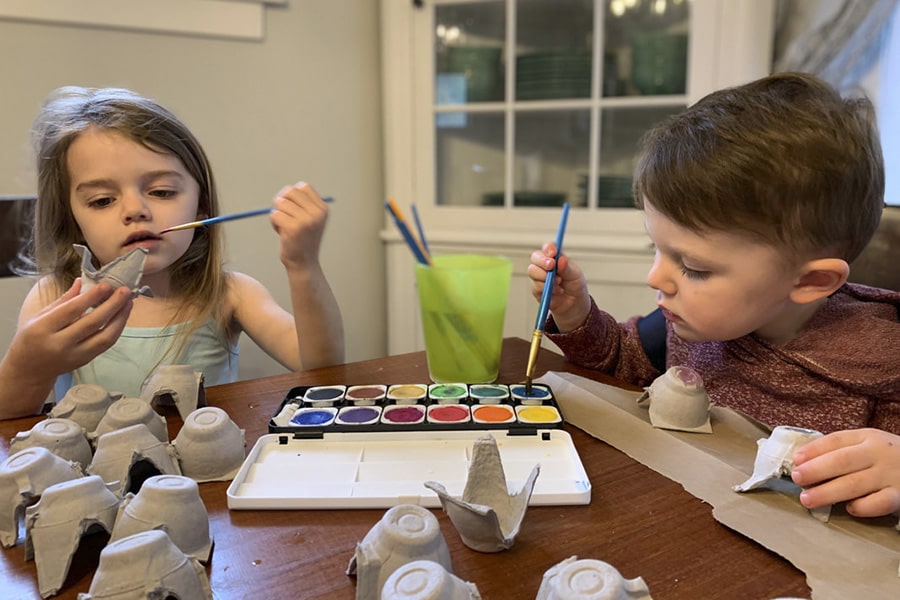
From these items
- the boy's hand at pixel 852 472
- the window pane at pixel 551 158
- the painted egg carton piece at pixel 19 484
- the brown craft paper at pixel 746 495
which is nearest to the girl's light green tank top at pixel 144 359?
the painted egg carton piece at pixel 19 484

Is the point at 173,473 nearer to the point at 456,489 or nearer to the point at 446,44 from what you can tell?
the point at 456,489

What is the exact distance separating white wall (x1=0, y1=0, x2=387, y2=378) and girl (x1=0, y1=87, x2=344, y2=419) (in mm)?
634

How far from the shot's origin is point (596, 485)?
57cm

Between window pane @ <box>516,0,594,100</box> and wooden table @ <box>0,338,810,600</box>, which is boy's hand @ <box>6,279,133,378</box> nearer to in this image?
wooden table @ <box>0,338,810,600</box>

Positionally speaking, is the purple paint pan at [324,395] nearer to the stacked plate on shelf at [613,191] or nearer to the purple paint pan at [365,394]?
the purple paint pan at [365,394]

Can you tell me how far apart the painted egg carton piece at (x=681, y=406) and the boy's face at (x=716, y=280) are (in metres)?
0.08

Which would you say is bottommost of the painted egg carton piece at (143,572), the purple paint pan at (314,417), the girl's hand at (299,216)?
the purple paint pan at (314,417)

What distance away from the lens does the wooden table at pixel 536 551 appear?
0.43 metres

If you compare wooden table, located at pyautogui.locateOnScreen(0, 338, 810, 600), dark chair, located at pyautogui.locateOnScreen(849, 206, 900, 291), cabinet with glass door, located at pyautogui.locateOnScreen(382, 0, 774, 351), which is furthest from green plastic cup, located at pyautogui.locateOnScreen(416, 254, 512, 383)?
cabinet with glass door, located at pyautogui.locateOnScreen(382, 0, 774, 351)

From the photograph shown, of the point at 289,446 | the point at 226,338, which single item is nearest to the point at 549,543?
the point at 289,446

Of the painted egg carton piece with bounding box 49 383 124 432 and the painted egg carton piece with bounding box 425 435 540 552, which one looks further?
the painted egg carton piece with bounding box 49 383 124 432

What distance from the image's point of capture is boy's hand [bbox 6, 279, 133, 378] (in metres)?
0.72

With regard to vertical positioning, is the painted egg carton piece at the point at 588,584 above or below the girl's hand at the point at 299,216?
below

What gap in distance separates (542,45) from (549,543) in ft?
5.77
